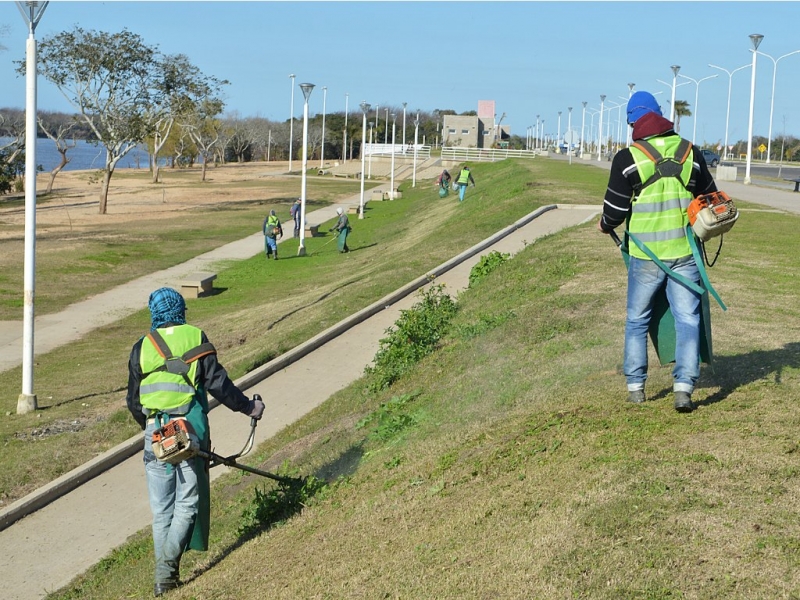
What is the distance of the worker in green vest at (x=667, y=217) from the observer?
5992mm

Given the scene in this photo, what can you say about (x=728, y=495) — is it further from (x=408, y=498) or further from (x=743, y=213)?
(x=743, y=213)

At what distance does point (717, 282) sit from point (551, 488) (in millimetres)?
7087

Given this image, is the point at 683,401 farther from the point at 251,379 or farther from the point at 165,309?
the point at 251,379

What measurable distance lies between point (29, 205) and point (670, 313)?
34.7 ft

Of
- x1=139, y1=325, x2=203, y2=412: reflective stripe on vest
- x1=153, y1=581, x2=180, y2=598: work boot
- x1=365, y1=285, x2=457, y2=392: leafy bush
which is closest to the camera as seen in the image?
x1=139, y1=325, x2=203, y2=412: reflective stripe on vest

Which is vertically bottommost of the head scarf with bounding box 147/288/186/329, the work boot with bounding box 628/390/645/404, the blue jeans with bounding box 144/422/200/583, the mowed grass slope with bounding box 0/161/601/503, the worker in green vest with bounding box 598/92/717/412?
the mowed grass slope with bounding box 0/161/601/503

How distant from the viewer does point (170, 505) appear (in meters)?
5.88

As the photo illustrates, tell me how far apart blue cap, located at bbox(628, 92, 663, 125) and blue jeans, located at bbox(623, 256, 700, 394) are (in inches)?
33.9

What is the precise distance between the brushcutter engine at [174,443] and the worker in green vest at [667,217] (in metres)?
2.76

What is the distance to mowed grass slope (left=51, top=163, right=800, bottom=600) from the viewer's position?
14.1ft

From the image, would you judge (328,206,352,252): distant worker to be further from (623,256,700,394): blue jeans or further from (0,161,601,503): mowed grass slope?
(623,256,700,394): blue jeans

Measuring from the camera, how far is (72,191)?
248 ft

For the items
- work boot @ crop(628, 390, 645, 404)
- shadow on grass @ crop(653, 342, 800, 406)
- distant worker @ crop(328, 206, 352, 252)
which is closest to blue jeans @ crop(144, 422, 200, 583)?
work boot @ crop(628, 390, 645, 404)

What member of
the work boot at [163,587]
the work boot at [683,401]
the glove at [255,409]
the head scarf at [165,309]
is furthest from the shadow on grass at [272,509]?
the work boot at [683,401]
